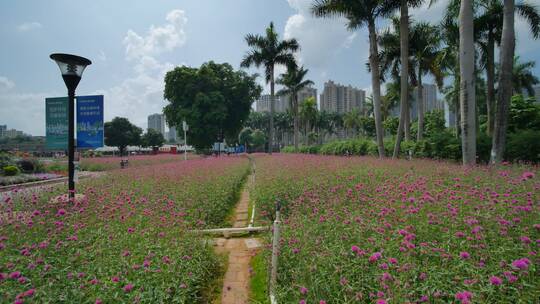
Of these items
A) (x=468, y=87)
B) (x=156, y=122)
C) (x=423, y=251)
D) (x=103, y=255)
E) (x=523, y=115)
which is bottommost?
(x=103, y=255)

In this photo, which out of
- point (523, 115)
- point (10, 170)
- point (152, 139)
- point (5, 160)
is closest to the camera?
point (10, 170)

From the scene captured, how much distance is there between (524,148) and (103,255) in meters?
11.6

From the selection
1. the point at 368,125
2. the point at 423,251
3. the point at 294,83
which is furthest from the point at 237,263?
the point at 368,125

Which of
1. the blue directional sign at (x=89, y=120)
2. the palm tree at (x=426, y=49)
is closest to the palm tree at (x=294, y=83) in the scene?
the palm tree at (x=426, y=49)

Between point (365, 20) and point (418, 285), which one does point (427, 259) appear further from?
point (365, 20)

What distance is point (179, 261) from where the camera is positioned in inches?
117

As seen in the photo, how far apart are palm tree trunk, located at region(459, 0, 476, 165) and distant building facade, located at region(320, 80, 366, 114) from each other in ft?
296

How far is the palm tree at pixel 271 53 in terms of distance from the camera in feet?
83.9

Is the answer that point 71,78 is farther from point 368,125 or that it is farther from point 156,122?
point 156,122

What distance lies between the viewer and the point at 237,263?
4.25m

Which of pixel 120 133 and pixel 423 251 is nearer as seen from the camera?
pixel 423 251

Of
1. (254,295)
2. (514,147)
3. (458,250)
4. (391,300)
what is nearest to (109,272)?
(254,295)

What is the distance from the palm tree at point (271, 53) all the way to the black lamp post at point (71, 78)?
67.2 feet

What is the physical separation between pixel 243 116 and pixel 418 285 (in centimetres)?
2715
